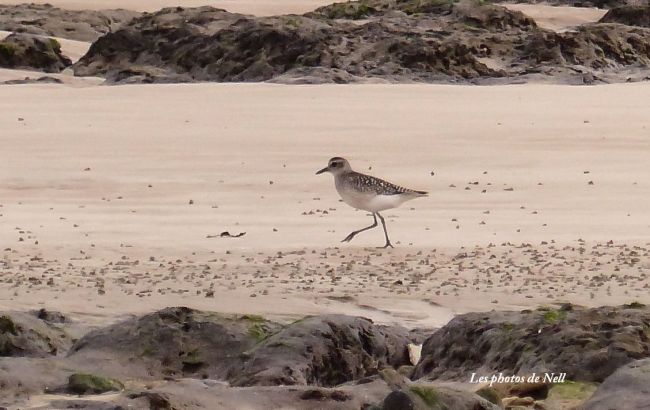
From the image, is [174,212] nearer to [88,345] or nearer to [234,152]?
[234,152]

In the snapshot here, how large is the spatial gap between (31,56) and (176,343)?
85.1ft

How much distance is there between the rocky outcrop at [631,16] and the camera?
1470 inches

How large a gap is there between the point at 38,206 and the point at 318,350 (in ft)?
28.1

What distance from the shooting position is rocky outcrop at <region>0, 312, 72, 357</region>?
26.4 ft

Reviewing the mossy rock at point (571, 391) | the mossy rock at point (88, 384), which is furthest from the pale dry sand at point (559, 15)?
the mossy rock at point (88, 384)

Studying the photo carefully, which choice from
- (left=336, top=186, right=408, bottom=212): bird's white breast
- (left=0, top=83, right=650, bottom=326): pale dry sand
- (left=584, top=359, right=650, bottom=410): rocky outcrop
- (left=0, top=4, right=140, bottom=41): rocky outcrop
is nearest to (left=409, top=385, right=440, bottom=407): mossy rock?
(left=584, top=359, right=650, bottom=410): rocky outcrop

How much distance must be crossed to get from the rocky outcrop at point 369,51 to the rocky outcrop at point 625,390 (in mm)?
21233

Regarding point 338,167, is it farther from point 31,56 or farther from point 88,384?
point 31,56

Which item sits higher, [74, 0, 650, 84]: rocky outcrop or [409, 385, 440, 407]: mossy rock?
[409, 385, 440, 407]: mossy rock

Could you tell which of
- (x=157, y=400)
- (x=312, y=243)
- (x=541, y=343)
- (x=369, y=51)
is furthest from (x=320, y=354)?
(x=369, y=51)

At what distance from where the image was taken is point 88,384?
22.9ft

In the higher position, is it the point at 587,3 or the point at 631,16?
the point at 631,16

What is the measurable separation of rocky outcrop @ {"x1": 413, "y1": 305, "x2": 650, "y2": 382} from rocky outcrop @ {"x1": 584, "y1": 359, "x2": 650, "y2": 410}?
54 centimetres

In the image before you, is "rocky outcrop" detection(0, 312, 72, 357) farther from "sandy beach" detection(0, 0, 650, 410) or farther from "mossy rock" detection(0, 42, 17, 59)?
"mossy rock" detection(0, 42, 17, 59)
